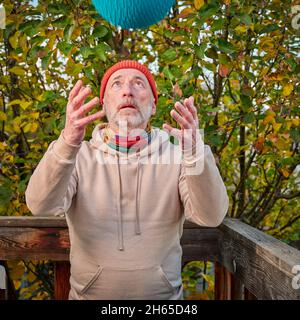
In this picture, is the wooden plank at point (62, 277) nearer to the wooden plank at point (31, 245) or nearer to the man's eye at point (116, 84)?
the wooden plank at point (31, 245)

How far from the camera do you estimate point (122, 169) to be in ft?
4.59

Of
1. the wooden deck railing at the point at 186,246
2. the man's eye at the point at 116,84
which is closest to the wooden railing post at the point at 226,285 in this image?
the wooden deck railing at the point at 186,246

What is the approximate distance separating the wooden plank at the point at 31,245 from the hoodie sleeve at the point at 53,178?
0.49 metres

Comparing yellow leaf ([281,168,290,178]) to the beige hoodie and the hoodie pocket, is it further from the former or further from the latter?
the hoodie pocket

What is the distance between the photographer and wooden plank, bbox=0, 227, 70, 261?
1702mm

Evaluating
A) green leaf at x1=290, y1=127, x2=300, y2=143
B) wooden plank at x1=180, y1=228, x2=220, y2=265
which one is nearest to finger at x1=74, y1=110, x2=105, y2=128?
wooden plank at x1=180, y1=228, x2=220, y2=265

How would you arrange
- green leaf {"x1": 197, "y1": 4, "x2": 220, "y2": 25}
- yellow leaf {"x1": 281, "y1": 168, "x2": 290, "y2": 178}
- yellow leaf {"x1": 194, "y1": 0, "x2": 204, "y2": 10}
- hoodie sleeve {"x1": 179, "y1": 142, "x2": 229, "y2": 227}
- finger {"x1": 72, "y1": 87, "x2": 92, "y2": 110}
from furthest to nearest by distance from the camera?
yellow leaf {"x1": 281, "y1": 168, "x2": 290, "y2": 178} < yellow leaf {"x1": 194, "y1": 0, "x2": 204, "y2": 10} < green leaf {"x1": 197, "y1": 4, "x2": 220, "y2": 25} < hoodie sleeve {"x1": 179, "y1": 142, "x2": 229, "y2": 227} < finger {"x1": 72, "y1": 87, "x2": 92, "y2": 110}

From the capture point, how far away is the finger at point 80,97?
107cm

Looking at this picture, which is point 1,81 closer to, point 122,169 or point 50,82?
point 50,82

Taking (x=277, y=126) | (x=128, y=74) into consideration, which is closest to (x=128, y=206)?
(x=128, y=74)

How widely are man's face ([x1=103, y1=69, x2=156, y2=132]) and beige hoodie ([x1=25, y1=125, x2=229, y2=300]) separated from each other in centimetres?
14

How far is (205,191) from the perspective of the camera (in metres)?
1.21

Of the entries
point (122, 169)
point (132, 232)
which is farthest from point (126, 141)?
point (132, 232)
